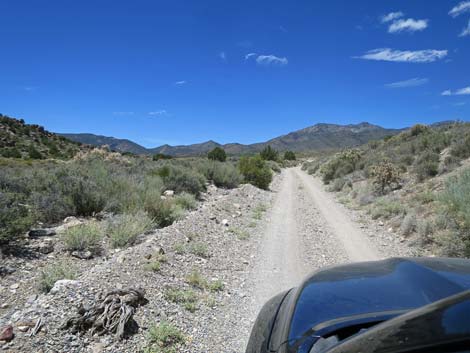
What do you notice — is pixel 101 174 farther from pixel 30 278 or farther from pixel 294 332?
pixel 294 332

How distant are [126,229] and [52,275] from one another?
2.23 metres

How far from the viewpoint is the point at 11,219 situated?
6.52 meters

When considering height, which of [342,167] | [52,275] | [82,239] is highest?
[342,167]

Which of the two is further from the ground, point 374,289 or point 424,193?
point 374,289

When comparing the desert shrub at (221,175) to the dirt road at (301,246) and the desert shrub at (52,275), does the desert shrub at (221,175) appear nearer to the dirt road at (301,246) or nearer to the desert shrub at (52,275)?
the dirt road at (301,246)

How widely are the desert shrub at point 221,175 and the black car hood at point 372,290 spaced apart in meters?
16.9

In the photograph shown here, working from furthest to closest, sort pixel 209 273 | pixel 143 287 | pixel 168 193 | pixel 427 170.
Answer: pixel 427 170 < pixel 168 193 < pixel 209 273 < pixel 143 287

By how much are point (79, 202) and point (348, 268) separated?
26.9 ft

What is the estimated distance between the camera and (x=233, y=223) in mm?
10031

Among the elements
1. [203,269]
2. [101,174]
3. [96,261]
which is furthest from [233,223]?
[101,174]

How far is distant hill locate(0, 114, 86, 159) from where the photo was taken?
108 feet

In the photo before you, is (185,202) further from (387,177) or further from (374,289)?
(374,289)

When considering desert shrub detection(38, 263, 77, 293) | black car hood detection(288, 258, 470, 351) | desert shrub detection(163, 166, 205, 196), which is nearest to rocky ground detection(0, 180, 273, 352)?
desert shrub detection(38, 263, 77, 293)

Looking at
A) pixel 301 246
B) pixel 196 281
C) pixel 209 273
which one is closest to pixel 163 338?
pixel 196 281
